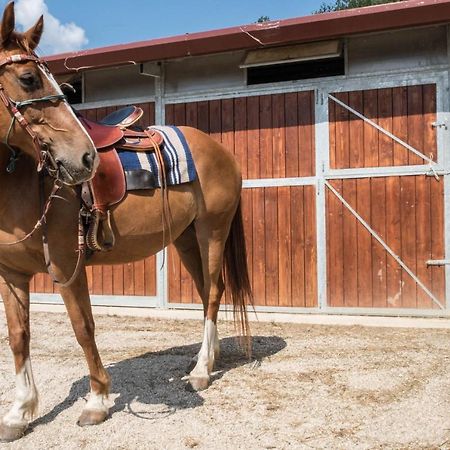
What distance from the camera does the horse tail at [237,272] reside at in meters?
4.04

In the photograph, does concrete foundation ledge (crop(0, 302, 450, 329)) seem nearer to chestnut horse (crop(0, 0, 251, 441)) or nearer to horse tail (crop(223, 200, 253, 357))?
horse tail (crop(223, 200, 253, 357))

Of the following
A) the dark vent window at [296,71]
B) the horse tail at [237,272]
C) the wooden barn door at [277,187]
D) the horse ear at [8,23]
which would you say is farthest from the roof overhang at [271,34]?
the horse ear at [8,23]

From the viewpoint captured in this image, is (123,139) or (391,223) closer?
(123,139)

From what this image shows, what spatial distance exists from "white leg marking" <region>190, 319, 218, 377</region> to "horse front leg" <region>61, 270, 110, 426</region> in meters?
0.70

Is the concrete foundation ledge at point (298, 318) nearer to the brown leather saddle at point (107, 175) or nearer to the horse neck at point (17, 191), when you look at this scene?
the brown leather saddle at point (107, 175)

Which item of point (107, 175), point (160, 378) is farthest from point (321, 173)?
point (107, 175)

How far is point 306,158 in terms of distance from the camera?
5879 mm

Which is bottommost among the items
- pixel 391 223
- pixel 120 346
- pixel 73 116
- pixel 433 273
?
pixel 120 346

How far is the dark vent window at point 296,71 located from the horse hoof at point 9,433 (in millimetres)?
4528

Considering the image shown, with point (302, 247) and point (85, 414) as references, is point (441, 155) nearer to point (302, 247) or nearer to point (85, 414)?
point (302, 247)

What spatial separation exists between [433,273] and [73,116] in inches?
166

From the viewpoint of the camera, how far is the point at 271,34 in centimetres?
552

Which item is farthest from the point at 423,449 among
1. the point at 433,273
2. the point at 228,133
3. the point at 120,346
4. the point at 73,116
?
the point at 228,133

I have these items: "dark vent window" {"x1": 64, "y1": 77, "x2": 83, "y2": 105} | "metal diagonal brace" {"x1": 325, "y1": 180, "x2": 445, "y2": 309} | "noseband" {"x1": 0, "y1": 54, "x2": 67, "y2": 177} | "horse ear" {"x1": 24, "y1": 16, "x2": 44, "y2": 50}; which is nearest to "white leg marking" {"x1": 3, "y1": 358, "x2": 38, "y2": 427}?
"noseband" {"x1": 0, "y1": 54, "x2": 67, "y2": 177}
